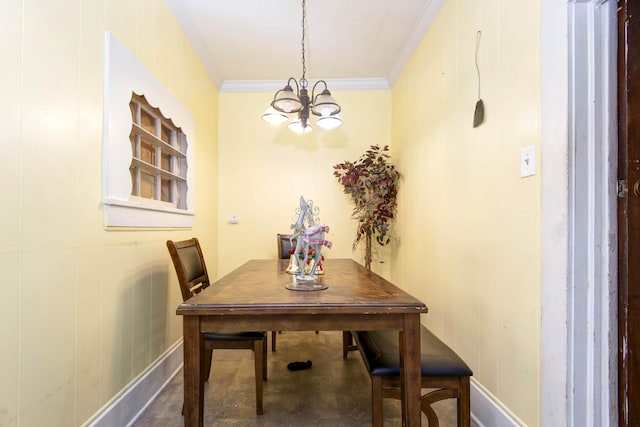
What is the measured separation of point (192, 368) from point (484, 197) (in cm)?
157

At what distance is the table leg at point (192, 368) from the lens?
111 centimetres

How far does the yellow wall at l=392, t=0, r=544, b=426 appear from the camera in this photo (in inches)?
51.9

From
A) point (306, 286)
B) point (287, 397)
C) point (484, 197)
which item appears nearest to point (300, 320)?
point (306, 286)

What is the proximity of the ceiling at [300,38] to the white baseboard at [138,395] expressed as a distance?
2442 mm

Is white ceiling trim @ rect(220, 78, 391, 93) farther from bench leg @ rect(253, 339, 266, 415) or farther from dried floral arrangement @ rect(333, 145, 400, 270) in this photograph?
bench leg @ rect(253, 339, 266, 415)

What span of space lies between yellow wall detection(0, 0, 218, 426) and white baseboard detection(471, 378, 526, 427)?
1861mm

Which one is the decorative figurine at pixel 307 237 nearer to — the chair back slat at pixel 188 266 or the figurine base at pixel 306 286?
the figurine base at pixel 306 286

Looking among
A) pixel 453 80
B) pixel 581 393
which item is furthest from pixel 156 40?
pixel 581 393

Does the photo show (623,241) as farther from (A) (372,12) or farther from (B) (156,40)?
(B) (156,40)

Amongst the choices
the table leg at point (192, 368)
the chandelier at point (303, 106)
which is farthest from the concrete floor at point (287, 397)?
the chandelier at point (303, 106)

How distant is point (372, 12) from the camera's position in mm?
2359

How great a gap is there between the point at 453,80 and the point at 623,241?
134 cm

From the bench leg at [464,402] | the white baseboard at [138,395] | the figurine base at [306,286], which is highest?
the figurine base at [306,286]

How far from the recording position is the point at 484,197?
1647 mm
